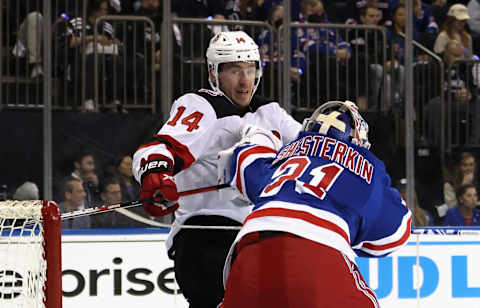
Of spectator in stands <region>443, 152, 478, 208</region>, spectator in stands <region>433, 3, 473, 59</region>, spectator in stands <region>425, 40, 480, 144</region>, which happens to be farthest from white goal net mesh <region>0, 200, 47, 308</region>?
spectator in stands <region>433, 3, 473, 59</region>

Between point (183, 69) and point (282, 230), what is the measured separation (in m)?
3.41

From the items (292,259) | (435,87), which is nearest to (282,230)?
(292,259)

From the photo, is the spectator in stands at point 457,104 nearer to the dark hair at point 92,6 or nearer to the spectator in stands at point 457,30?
the spectator in stands at point 457,30

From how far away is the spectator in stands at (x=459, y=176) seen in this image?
5.45 metres

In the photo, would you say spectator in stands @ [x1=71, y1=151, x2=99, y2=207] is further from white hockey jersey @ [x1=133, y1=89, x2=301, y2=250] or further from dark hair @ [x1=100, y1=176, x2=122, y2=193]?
white hockey jersey @ [x1=133, y1=89, x2=301, y2=250]

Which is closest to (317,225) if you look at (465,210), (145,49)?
(465,210)

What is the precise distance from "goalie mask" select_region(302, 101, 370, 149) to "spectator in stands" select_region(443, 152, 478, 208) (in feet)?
10.5

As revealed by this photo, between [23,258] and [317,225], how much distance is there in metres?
1.17

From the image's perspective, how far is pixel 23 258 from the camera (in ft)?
9.59

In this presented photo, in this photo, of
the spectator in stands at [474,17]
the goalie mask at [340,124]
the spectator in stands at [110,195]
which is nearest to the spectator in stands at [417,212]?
the spectator in stands at [474,17]

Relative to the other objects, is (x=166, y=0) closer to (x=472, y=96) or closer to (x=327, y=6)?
(x=327, y=6)

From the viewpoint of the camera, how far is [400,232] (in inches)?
89.8

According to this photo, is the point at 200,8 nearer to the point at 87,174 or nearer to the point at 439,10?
the point at 87,174

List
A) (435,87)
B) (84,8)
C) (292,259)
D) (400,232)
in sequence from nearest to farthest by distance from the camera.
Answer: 1. (292,259)
2. (400,232)
3. (84,8)
4. (435,87)
